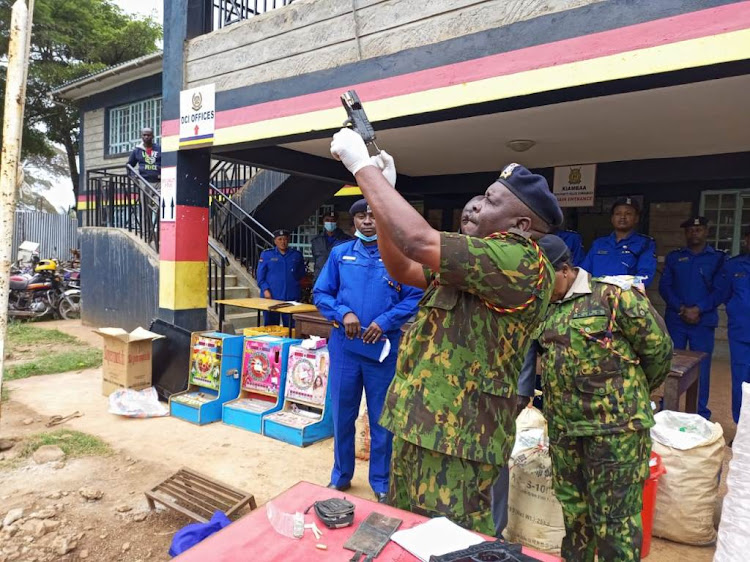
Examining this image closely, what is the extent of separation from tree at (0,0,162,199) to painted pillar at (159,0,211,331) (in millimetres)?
11085

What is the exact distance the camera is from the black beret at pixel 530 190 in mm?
1583

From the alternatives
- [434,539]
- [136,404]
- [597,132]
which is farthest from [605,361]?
[136,404]

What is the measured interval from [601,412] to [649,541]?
1.25 meters

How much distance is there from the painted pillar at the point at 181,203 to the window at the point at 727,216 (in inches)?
274

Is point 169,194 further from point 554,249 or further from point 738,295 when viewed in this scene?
point 738,295

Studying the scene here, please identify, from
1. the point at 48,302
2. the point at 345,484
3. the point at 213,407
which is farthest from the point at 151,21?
the point at 345,484

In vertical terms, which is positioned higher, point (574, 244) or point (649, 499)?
point (574, 244)

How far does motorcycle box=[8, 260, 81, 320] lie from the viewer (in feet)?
32.4

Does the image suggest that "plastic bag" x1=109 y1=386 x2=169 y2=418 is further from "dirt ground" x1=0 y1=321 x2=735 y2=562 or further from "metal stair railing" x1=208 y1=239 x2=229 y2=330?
"metal stair railing" x1=208 y1=239 x2=229 y2=330

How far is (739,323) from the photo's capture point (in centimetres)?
443

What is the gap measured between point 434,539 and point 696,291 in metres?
4.79

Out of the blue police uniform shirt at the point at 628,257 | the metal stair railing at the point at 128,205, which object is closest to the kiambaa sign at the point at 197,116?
the metal stair railing at the point at 128,205

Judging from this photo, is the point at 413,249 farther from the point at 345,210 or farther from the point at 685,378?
the point at 345,210

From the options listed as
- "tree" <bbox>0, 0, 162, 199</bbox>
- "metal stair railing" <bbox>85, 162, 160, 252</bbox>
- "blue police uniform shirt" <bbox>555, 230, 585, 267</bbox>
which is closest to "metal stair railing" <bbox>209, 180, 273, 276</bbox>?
"metal stair railing" <bbox>85, 162, 160, 252</bbox>
